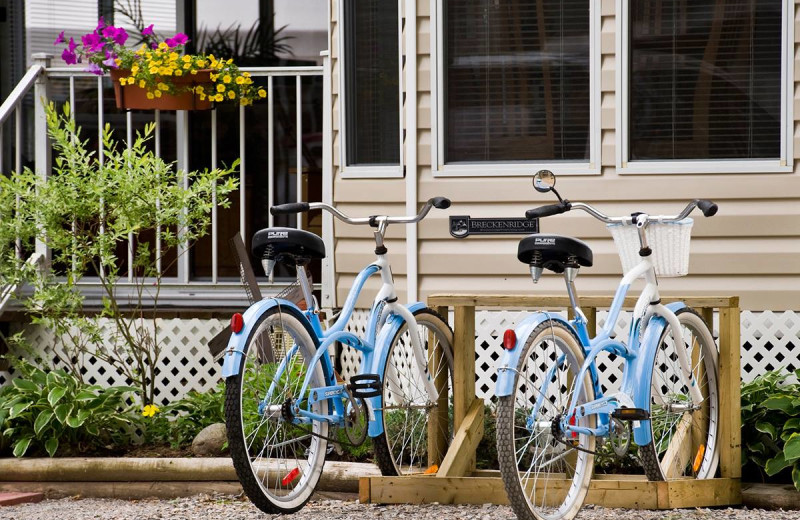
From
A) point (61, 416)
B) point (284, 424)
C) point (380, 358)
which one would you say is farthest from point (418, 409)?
point (61, 416)

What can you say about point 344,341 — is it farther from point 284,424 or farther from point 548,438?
point 548,438

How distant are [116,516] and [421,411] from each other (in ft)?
4.62

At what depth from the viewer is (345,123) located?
638 cm

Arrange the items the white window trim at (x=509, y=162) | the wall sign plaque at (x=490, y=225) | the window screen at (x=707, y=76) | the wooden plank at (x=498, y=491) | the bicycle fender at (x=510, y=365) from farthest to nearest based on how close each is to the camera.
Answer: the wall sign plaque at (x=490, y=225)
the white window trim at (x=509, y=162)
the window screen at (x=707, y=76)
the wooden plank at (x=498, y=491)
the bicycle fender at (x=510, y=365)

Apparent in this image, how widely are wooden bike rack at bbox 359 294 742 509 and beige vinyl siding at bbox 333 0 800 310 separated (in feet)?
2.81

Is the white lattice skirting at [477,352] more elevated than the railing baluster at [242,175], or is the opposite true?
the railing baluster at [242,175]

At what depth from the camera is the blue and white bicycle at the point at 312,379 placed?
13.3 ft

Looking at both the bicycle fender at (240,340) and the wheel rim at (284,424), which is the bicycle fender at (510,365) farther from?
the bicycle fender at (240,340)

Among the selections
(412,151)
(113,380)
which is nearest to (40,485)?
(113,380)

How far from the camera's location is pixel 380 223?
15.1ft

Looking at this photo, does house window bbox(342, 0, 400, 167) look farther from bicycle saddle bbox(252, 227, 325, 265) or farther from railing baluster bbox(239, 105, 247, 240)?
bicycle saddle bbox(252, 227, 325, 265)

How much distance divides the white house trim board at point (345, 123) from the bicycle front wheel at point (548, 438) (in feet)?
6.59

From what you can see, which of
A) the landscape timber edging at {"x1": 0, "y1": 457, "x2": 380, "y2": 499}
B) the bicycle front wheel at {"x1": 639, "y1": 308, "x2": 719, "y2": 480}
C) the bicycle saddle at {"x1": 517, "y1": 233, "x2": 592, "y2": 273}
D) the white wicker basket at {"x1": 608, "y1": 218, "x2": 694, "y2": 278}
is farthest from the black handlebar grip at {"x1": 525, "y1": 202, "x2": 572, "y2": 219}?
the landscape timber edging at {"x1": 0, "y1": 457, "x2": 380, "y2": 499}

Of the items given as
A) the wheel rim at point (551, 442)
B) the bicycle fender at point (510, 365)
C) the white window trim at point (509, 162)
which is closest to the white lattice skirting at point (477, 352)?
the white window trim at point (509, 162)
